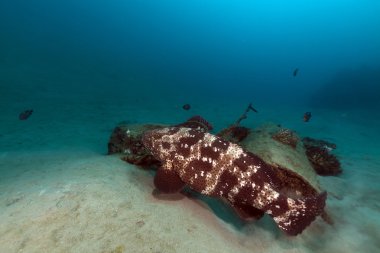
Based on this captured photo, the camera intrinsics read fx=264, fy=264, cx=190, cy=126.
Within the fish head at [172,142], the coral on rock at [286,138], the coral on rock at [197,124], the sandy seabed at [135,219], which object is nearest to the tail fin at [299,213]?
the sandy seabed at [135,219]

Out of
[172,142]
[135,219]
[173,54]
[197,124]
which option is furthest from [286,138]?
[173,54]

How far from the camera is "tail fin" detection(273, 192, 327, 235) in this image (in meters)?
3.98

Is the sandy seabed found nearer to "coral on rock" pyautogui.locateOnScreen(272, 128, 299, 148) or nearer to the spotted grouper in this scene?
the spotted grouper

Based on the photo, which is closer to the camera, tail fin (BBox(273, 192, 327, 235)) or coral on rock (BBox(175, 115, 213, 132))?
tail fin (BBox(273, 192, 327, 235))

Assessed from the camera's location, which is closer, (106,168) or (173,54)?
(106,168)

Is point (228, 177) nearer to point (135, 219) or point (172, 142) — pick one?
point (172, 142)

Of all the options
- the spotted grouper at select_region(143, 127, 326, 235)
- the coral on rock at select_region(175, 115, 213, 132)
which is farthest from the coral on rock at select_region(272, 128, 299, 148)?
the spotted grouper at select_region(143, 127, 326, 235)

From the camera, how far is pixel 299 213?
401 centimetres

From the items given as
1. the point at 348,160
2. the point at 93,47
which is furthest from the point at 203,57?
the point at 348,160

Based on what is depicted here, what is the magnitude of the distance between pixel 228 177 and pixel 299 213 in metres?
1.19

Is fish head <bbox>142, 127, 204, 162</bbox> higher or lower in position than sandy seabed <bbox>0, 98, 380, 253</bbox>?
higher

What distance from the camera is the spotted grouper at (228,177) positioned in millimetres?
4039

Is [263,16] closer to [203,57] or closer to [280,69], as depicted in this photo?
[280,69]

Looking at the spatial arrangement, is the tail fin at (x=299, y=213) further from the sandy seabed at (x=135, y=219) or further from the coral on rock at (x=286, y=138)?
the coral on rock at (x=286, y=138)
